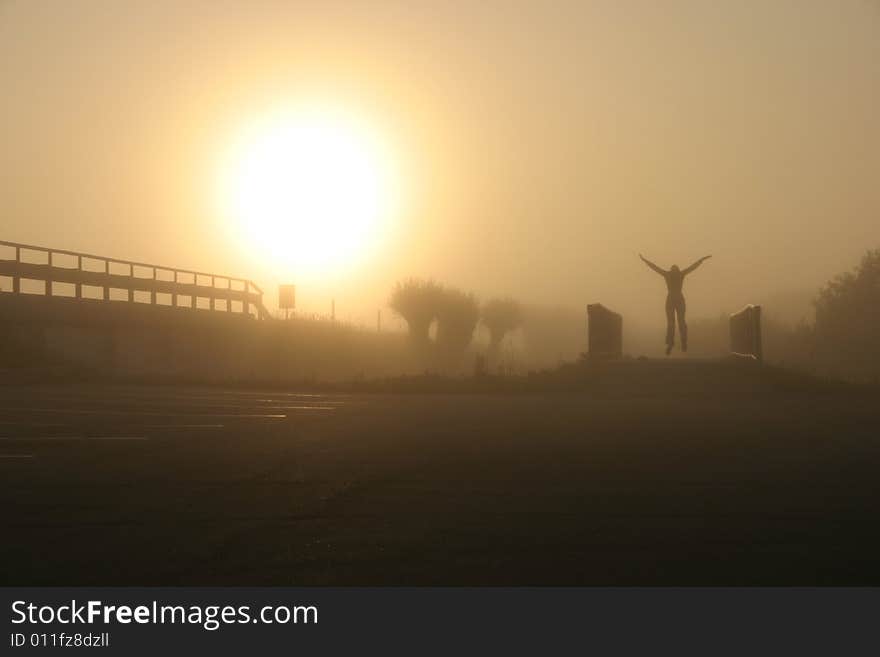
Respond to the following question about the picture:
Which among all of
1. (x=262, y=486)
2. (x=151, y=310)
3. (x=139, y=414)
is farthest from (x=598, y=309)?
(x=262, y=486)

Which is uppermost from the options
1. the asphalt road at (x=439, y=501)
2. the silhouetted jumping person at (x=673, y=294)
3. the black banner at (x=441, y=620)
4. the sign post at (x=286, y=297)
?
the sign post at (x=286, y=297)

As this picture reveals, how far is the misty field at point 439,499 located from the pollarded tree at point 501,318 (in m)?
65.3

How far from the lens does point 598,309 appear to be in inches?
1385

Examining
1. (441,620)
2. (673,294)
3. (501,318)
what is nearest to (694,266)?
(673,294)

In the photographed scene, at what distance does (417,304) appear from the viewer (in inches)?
2635

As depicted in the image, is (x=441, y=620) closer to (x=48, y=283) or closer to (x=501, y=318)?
(x=48, y=283)

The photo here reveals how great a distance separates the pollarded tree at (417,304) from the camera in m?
65.7

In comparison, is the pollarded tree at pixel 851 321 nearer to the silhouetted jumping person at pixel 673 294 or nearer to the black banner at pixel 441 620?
the silhouetted jumping person at pixel 673 294

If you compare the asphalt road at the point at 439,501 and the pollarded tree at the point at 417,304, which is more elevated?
the pollarded tree at the point at 417,304

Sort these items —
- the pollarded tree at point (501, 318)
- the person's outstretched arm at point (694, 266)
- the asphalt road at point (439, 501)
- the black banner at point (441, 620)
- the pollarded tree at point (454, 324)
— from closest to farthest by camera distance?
the black banner at point (441, 620) → the asphalt road at point (439, 501) → the person's outstretched arm at point (694, 266) → the pollarded tree at point (454, 324) → the pollarded tree at point (501, 318)

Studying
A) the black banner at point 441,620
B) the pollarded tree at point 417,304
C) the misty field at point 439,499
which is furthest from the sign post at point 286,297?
the black banner at point 441,620

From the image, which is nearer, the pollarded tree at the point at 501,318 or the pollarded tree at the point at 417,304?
the pollarded tree at the point at 417,304

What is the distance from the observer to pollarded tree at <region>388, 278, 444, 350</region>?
65.7 meters

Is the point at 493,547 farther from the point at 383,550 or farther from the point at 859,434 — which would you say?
the point at 859,434
